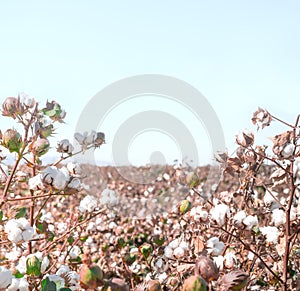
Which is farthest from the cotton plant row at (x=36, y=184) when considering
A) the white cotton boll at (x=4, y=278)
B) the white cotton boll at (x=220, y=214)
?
the white cotton boll at (x=220, y=214)

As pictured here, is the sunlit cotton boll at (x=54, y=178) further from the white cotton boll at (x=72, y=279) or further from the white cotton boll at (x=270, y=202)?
the white cotton boll at (x=270, y=202)

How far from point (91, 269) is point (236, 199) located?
1.30 meters

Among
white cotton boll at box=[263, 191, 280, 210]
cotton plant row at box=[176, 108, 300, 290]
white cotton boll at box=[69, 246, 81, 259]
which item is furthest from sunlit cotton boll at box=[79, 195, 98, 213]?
white cotton boll at box=[263, 191, 280, 210]

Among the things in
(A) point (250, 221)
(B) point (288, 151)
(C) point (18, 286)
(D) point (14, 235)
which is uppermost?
(B) point (288, 151)

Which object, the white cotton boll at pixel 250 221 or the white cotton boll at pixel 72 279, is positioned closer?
the white cotton boll at pixel 72 279

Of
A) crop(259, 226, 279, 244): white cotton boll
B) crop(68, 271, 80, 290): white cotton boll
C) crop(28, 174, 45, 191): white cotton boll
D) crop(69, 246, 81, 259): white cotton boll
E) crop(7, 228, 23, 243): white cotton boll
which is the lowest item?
crop(68, 271, 80, 290): white cotton boll

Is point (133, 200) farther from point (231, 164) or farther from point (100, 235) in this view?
point (231, 164)

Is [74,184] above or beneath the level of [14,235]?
above

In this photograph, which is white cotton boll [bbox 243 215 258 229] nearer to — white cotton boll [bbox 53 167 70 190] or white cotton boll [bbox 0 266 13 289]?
white cotton boll [bbox 53 167 70 190]

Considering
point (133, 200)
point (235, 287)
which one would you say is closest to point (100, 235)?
point (235, 287)

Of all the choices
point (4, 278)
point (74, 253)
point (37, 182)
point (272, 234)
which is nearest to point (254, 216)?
point (272, 234)

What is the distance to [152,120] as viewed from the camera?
18.9ft

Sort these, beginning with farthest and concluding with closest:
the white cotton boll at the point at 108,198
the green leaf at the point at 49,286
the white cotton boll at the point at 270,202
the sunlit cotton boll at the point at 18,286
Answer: the white cotton boll at the point at 108,198
the white cotton boll at the point at 270,202
the sunlit cotton boll at the point at 18,286
the green leaf at the point at 49,286

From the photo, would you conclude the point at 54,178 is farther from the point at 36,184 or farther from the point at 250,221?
the point at 250,221
